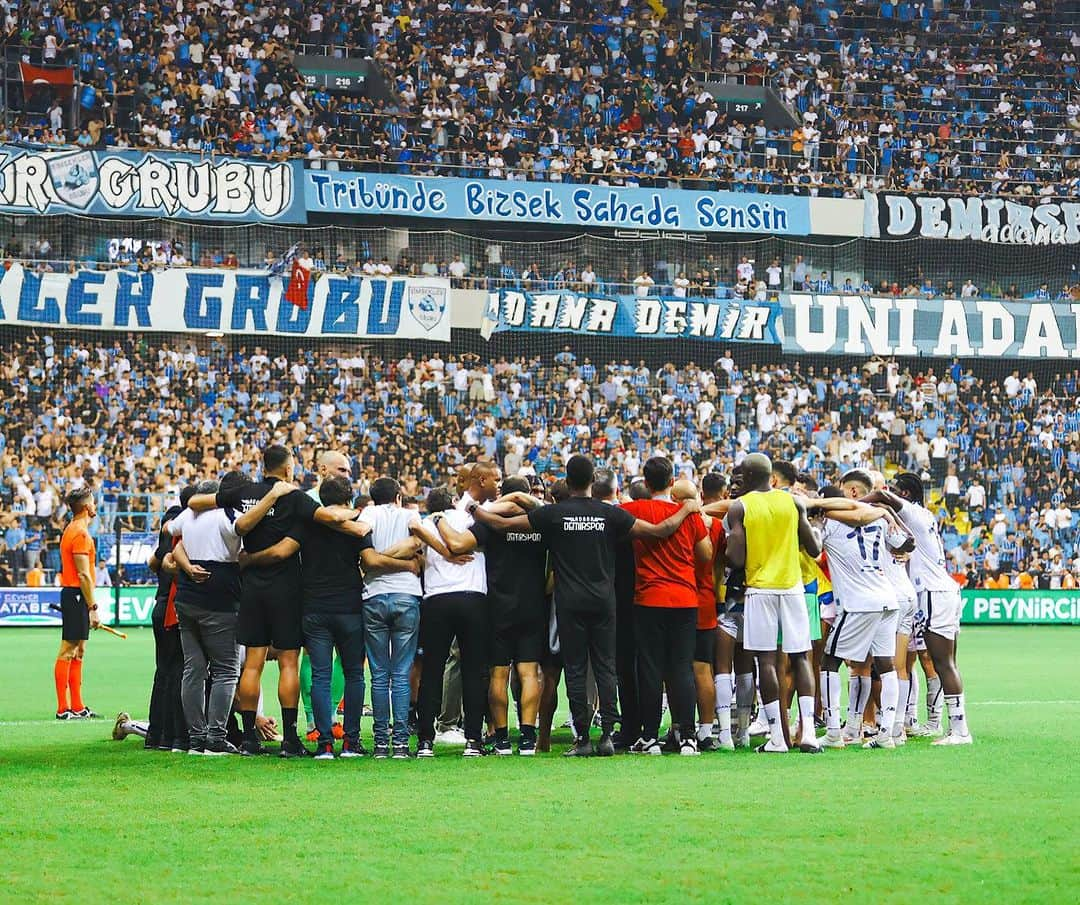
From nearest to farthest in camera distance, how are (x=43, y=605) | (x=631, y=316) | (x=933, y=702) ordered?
(x=933, y=702), (x=43, y=605), (x=631, y=316)

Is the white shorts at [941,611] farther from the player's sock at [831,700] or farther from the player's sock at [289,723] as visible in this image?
the player's sock at [289,723]

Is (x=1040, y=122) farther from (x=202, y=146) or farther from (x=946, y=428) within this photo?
(x=202, y=146)

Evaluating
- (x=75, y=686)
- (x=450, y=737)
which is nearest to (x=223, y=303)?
(x=75, y=686)

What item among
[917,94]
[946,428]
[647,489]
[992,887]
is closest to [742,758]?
[647,489]

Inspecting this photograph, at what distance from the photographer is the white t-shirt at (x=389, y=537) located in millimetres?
11406

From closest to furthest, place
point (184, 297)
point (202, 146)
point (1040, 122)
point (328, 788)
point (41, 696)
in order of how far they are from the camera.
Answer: point (328, 788) < point (41, 696) < point (184, 297) < point (202, 146) < point (1040, 122)

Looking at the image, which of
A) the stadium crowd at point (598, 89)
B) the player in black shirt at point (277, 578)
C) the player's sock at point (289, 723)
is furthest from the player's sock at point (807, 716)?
the stadium crowd at point (598, 89)

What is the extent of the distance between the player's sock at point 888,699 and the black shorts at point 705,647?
1327mm

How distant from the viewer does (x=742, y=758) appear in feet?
36.8

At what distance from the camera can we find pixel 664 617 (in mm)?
11570

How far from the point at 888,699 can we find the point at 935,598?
958 millimetres

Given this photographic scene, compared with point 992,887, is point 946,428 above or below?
above

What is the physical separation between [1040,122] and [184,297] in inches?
1027

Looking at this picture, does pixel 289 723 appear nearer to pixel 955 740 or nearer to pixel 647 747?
pixel 647 747
